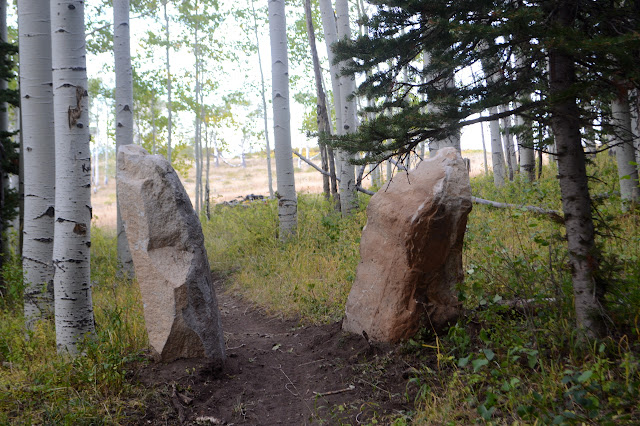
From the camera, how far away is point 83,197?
3.89 metres

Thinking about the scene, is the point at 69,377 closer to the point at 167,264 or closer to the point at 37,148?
the point at 167,264

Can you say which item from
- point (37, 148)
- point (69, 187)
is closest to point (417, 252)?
point (69, 187)

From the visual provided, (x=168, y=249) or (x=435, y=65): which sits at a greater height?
(x=435, y=65)

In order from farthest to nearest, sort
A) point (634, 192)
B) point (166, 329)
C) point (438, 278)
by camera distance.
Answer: point (634, 192)
point (438, 278)
point (166, 329)

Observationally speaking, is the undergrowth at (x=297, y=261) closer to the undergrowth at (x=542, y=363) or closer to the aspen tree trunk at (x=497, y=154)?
the undergrowth at (x=542, y=363)

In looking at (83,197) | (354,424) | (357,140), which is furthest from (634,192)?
(83,197)

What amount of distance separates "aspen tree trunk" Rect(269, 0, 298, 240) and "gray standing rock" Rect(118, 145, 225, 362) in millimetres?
4139

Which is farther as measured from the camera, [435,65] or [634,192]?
[634,192]

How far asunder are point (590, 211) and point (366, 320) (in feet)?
7.21

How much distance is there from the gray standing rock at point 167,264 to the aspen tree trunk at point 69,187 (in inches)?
17.2

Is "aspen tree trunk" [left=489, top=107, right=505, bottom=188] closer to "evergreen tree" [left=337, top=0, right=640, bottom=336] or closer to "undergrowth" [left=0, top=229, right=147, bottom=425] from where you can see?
"evergreen tree" [left=337, top=0, right=640, bottom=336]

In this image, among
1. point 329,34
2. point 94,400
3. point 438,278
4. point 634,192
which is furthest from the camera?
point 329,34

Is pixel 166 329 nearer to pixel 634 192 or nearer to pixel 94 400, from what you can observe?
pixel 94 400

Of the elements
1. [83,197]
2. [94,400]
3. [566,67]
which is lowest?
[94,400]
